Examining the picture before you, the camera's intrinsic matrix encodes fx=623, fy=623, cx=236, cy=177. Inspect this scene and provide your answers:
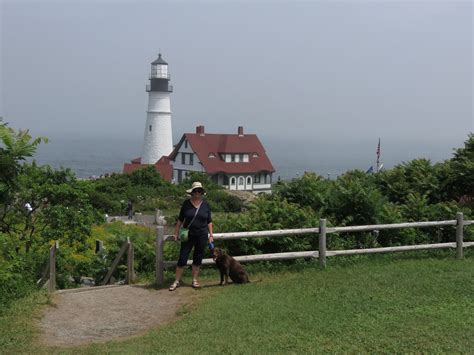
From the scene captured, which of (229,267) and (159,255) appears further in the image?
(159,255)

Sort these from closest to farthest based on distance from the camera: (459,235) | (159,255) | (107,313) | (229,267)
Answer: (107,313)
(229,267)
(159,255)
(459,235)

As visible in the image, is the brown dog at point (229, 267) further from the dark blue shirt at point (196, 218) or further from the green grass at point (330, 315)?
the dark blue shirt at point (196, 218)

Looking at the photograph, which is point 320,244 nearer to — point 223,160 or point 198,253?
point 198,253

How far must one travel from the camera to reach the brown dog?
34.1ft

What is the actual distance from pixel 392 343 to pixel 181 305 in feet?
11.4

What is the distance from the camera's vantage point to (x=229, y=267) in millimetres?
10453

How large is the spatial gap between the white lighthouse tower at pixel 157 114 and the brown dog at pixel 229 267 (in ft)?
223

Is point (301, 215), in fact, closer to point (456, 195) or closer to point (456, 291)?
point (456, 291)

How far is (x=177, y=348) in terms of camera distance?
7223mm

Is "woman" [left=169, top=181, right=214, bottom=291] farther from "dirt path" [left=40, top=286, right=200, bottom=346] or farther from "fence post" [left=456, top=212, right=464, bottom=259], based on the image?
"fence post" [left=456, top=212, right=464, bottom=259]

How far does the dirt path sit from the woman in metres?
0.36

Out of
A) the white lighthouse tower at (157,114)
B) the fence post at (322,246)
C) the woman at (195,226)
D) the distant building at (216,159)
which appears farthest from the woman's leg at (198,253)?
the white lighthouse tower at (157,114)

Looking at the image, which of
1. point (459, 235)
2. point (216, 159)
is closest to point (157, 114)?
point (216, 159)

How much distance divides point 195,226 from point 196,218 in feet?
0.43
